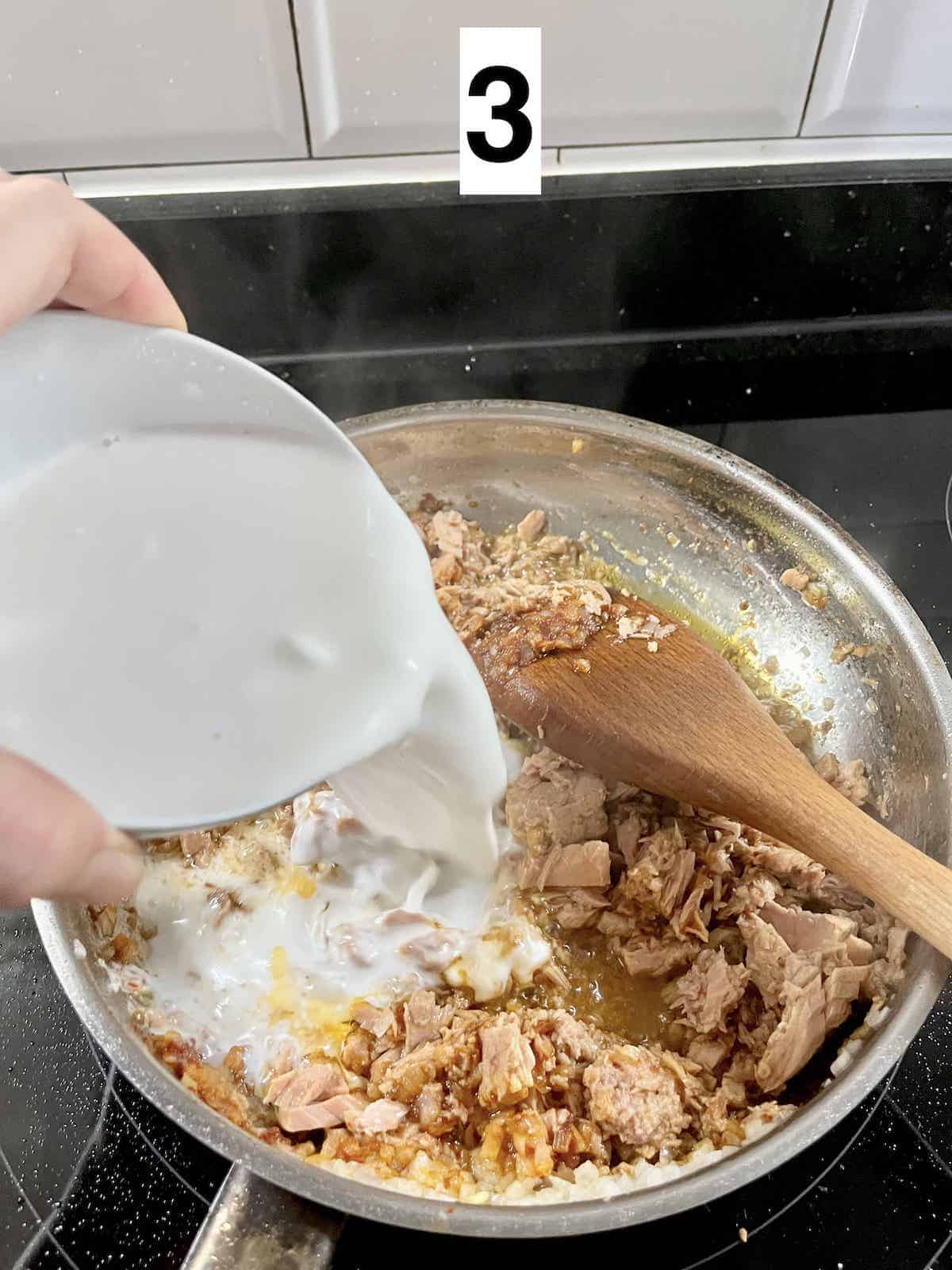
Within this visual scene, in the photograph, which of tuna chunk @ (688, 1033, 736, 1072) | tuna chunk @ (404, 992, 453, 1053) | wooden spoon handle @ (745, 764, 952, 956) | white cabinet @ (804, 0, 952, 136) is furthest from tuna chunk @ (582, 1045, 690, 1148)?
white cabinet @ (804, 0, 952, 136)

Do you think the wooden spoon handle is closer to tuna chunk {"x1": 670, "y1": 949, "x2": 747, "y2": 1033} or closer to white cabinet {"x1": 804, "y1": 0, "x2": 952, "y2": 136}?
tuna chunk {"x1": 670, "y1": 949, "x2": 747, "y2": 1033}

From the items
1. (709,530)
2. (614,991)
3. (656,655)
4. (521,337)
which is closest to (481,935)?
(614,991)

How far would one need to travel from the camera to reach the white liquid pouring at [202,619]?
79 cm

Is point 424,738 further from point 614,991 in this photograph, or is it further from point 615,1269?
point 615,1269

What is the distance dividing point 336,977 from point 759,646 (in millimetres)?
749

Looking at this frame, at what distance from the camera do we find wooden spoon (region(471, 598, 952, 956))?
1.03 meters

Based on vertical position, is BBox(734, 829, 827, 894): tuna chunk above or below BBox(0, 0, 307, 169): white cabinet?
below

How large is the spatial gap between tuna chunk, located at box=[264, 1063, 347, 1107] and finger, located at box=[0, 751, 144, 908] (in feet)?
1.44

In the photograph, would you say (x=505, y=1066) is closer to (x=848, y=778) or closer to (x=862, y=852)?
(x=862, y=852)

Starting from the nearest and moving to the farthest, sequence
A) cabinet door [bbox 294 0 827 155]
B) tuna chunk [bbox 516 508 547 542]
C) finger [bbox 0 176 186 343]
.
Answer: finger [bbox 0 176 186 343]
cabinet door [bbox 294 0 827 155]
tuna chunk [bbox 516 508 547 542]

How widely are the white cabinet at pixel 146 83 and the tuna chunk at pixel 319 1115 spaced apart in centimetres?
124

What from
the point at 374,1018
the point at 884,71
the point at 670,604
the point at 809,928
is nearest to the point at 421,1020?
the point at 374,1018

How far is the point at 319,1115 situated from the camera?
1.01 meters

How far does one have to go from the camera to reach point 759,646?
1453 mm
